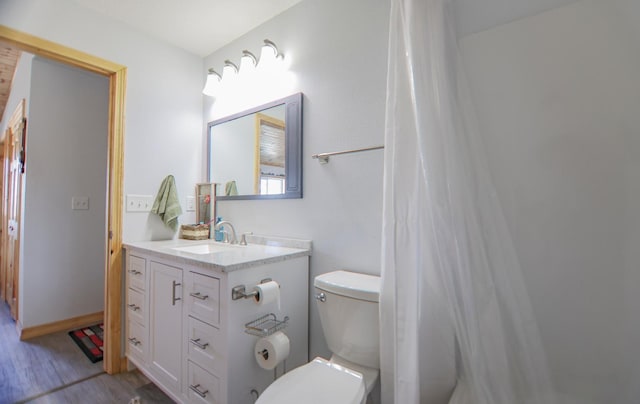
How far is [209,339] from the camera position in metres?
1.20

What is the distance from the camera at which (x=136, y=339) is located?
1.69 m

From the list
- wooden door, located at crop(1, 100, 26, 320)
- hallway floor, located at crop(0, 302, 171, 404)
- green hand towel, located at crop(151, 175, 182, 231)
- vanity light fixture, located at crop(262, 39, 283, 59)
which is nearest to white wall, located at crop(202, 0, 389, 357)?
vanity light fixture, located at crop(262, 39, 283, 59)

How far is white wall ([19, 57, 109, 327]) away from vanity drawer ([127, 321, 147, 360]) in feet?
3.88

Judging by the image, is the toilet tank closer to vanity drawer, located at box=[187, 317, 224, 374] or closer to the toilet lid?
the toilet lid

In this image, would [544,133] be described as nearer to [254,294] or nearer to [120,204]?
[254,294]

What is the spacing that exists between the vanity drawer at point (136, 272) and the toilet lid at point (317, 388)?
114cm

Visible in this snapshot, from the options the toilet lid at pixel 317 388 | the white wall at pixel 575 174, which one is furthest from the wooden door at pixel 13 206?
the white wall at pixel 575 174

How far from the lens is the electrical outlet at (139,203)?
1.87 m

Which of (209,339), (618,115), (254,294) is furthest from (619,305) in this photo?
(209,339)

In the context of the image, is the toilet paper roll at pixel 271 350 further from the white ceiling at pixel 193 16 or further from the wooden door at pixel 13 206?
the wooden door at pixel 13 206

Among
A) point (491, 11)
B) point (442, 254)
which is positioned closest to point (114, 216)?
point (442, 254)

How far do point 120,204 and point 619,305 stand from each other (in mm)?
2462

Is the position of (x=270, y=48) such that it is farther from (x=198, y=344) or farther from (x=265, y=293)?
(x=198, y=344)

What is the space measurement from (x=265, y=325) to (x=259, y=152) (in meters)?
1.10
